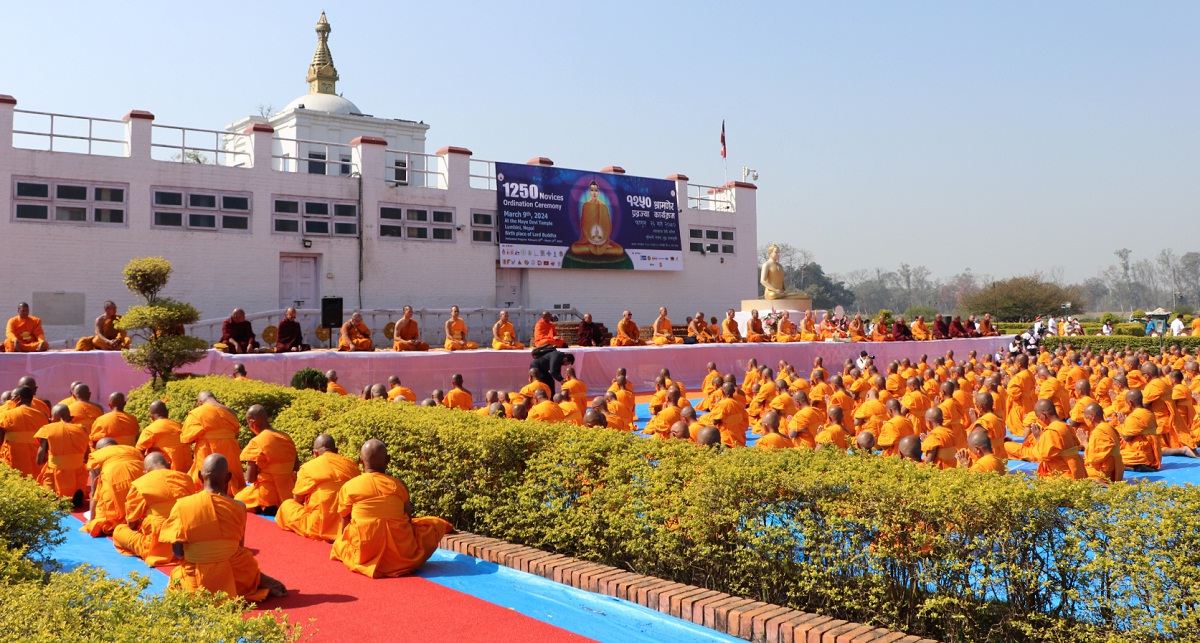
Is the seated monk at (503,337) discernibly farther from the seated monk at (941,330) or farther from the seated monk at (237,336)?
the seated monk at (941,330)

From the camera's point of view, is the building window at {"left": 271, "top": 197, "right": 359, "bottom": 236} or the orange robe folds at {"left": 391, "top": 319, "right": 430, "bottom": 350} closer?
the orange robe folds at {"left": 391, "top": 319, "right": 430, "bottom": 350}

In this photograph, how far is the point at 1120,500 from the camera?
4227mm

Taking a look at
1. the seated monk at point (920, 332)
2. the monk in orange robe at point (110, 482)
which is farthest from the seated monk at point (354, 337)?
the seated monk at point (920, 332)

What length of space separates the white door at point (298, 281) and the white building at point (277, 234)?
37mm

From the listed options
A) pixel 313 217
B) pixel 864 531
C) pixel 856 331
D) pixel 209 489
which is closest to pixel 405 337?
pixel 313 217

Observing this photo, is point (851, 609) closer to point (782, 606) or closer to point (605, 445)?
point (782, 606)

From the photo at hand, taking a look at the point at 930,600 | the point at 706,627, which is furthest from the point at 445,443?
the point at 930,600

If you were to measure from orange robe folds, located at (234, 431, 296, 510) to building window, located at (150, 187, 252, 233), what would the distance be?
16009mm

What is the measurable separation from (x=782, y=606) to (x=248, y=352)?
13.6m

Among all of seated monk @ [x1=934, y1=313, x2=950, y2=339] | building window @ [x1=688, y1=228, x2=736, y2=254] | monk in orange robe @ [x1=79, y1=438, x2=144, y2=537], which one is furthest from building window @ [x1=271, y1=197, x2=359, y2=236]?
seated monk @ [x1=934, y1=313, x2=950, y2=339]

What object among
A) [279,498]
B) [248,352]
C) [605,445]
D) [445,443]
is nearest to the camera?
[605,445]

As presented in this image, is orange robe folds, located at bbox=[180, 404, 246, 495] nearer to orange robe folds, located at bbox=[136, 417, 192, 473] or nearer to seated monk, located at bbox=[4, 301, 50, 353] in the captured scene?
orange robe folds, located at bbox=[136, 417, 192, 473]

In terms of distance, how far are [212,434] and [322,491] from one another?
231cm

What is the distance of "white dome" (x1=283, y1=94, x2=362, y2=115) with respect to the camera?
3466 cm
